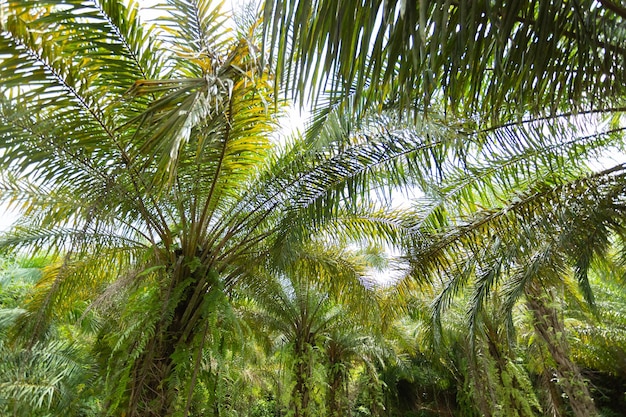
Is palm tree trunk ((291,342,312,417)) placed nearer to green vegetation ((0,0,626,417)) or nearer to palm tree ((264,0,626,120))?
green vegetation ((0,0,626,417))

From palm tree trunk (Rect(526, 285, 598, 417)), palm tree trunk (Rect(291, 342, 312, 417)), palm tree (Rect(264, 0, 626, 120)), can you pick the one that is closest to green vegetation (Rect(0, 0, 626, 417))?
palm tree (Rect(264, 0, 626, 120))

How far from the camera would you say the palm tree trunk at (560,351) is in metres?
8.12

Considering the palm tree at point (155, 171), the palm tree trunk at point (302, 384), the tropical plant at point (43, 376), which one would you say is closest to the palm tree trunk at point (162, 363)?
the palm tree at point (155, 171)

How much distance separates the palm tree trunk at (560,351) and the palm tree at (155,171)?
15.4ft

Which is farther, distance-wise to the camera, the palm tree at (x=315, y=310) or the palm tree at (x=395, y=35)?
the palm tree at (x=315, y=310)

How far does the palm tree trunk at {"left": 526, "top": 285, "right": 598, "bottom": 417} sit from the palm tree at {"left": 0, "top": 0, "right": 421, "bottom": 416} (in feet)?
15.4

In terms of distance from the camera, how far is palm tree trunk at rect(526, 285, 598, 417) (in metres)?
8.12

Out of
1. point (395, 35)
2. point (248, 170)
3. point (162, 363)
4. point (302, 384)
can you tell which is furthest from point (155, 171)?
point (302, 384)

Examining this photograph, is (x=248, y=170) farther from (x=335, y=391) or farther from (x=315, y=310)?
(x=335, y=391)

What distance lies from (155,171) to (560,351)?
7873mm

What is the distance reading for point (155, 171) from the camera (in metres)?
4.11

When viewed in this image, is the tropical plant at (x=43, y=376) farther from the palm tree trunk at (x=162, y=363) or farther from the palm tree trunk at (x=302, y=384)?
the palm tree trunk at (x=302, y=384)

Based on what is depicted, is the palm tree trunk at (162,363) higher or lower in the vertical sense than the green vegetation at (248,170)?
lower

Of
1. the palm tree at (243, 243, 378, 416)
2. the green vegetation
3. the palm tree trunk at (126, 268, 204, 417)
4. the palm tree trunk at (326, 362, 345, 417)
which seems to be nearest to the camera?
the green vegetation
